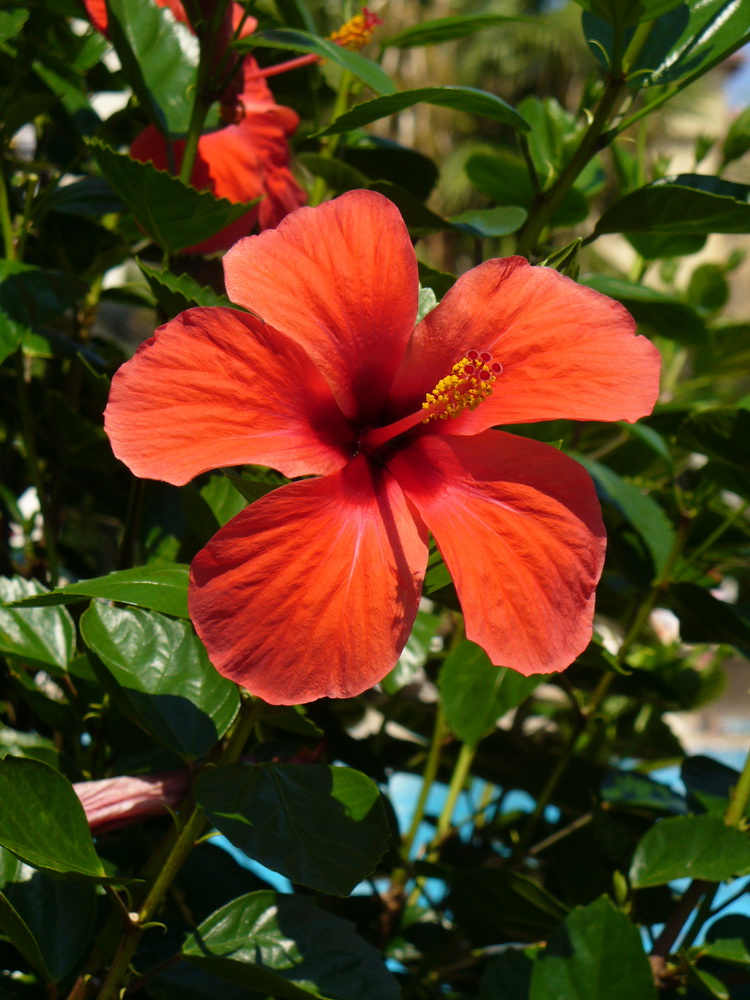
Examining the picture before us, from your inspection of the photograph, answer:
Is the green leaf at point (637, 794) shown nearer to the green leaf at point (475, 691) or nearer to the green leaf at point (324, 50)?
the green leaf at point (475, 691)

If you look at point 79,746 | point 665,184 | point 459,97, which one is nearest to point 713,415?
point 665,184

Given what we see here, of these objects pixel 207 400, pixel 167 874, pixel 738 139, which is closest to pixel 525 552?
pixel 207 400

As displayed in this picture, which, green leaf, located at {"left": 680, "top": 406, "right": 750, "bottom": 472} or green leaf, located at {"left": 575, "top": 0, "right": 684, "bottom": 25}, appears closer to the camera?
green leaf, located at {"left": 575, "top": 0, "right": 684, "bottom": 25}

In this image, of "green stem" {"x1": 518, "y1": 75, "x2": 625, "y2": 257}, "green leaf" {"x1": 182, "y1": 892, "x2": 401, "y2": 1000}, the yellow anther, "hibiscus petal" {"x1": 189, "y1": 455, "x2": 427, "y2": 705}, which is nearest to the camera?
"hibiscus petal" {"x1": 189, "y1": 455, "x2": 427, "y2": 705}

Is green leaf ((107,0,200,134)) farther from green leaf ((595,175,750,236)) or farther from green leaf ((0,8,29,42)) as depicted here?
green leaf ((595,175,750,236))

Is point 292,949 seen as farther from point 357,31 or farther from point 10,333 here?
point 357,31

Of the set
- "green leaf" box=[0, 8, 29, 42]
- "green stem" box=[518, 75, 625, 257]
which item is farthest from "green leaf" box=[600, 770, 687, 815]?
"green leaf" box=[0, 8, 29, 42]
